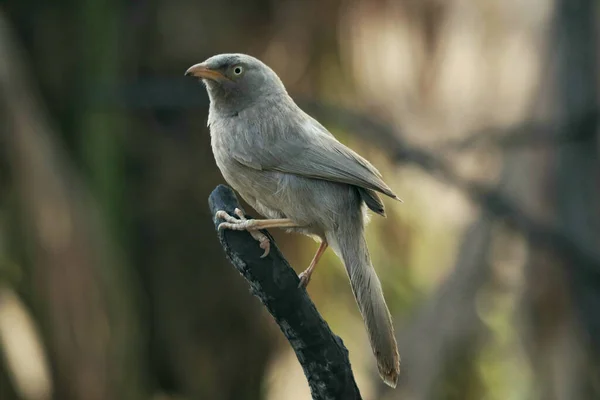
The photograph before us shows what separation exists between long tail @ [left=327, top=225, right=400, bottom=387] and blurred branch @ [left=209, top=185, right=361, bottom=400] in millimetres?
134

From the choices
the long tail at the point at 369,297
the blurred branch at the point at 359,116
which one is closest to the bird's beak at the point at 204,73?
the long tail at the point at 369,297

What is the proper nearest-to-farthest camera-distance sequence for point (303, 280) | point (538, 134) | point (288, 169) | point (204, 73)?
point (303, 280) < point (288, 169) < point (204, 73) < point (538, 134)

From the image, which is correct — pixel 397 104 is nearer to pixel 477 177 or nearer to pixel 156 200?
pixel 477 177

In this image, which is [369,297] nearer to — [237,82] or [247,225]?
[247,225]

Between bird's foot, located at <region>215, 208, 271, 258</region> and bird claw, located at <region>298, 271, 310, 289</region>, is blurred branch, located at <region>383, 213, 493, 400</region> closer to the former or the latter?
bird claw, located at <region>298, 271, 310, 289</region>

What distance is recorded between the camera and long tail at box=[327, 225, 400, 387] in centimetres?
313

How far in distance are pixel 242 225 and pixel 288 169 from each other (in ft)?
1.55

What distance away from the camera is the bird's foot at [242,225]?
126 inches

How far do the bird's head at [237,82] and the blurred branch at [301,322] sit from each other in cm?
111

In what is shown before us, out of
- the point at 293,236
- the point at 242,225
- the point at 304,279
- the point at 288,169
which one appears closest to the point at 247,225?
the point at 242,225

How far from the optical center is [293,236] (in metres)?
8.48

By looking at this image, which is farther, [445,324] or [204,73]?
[445,324]

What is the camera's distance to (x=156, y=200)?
8.89m

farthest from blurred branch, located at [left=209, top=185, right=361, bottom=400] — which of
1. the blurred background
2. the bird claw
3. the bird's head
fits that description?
the blurred background
